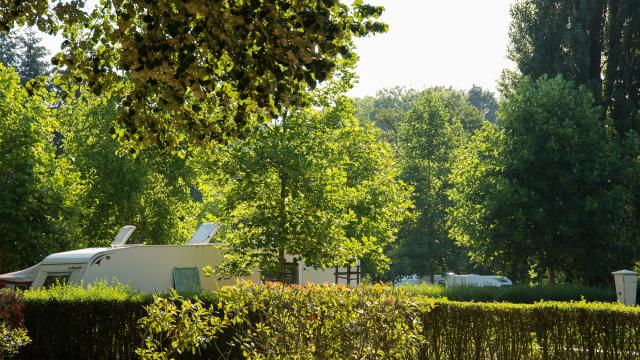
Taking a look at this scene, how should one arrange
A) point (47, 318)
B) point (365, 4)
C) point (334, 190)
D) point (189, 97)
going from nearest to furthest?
point (365, 4) < point (189, 97) < point (47, 318) < point (334, 190)

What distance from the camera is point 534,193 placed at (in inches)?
1109

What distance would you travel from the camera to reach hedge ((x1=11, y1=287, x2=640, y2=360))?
29.3 feet

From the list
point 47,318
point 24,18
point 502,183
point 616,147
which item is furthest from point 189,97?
point 616,147

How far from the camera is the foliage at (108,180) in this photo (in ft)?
108

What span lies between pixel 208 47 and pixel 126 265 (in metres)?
11.5

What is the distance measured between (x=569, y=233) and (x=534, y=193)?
1.77 meters

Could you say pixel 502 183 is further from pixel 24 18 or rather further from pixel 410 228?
pixel 24 18

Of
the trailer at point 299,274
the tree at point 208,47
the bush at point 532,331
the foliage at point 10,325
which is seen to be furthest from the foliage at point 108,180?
the tree at point 208,47

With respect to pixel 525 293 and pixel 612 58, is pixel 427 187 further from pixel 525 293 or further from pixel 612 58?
pixel 525 293

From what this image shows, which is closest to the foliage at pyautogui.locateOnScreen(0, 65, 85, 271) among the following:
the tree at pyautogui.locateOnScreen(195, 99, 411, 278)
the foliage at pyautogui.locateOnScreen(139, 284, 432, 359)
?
the tree at pyautogui.locateOnScreen(195, 99, 411, 278)

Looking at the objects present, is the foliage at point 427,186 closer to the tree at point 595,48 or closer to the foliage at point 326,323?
the tree at point 595,48

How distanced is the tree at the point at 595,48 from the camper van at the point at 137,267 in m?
16.8

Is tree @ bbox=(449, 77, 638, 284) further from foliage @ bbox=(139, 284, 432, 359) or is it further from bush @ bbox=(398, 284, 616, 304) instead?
foliage @ bbox=(139, 284, 432, 359)

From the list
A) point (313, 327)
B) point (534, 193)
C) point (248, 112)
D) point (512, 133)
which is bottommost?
point (313, 327)
